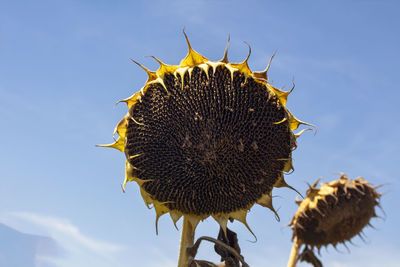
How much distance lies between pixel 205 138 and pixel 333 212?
12.9ft

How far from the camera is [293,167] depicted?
4.98 metres

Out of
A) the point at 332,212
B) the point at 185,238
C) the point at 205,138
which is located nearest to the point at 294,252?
the point at 332,212

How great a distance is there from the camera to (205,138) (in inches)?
176

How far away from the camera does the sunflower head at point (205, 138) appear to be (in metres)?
4.54

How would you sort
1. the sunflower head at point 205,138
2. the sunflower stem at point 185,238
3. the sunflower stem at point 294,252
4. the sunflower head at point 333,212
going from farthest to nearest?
the sunflower stem at point 294,252 → the sunflower head at point 333,212 → the sunflower stem at point 185,238 → the sunflower head at point 205,138

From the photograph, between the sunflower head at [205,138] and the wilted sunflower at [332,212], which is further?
the wilted sunflower at [332,212]

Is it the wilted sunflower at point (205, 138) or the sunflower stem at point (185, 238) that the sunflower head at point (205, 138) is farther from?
the sunflower stem at point (185, 238)

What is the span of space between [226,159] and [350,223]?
4.14 meters

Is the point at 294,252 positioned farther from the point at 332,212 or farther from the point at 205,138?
the point at 205,138

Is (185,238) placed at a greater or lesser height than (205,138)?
lesser

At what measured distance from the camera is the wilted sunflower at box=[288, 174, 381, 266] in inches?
299

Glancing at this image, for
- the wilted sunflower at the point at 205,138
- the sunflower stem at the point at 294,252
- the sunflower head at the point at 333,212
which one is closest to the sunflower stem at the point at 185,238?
the wilted sunflower at the point at 205,138

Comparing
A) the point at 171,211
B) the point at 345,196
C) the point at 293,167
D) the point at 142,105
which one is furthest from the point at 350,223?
the point at 142,105

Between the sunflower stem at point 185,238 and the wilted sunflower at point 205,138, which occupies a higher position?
the wilted sunflower at point 205,138
